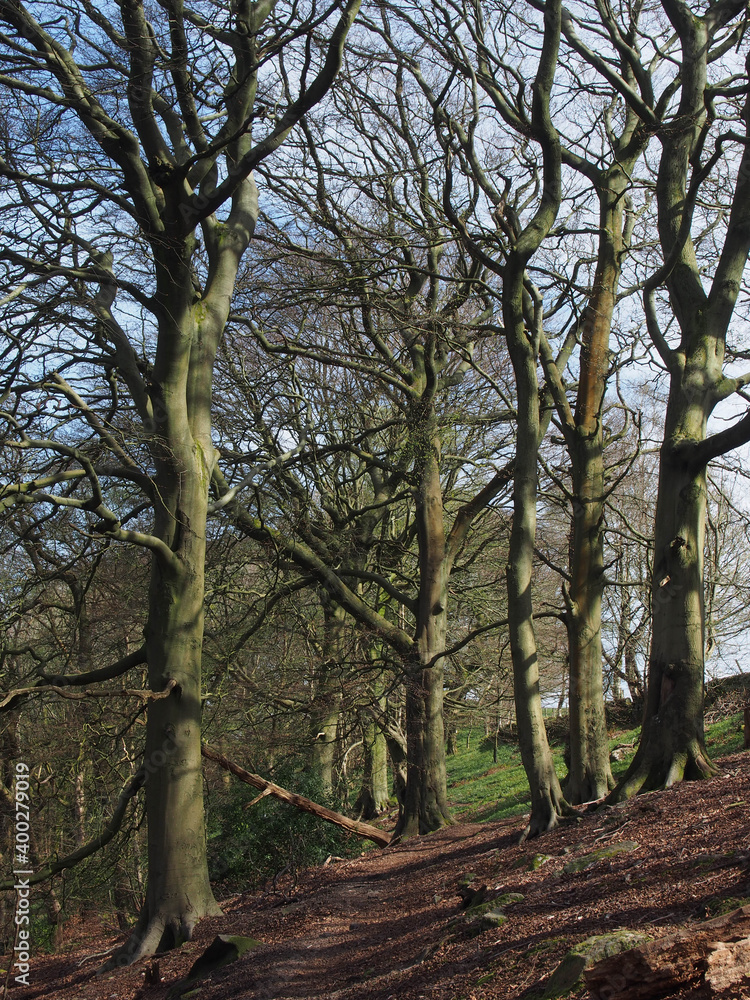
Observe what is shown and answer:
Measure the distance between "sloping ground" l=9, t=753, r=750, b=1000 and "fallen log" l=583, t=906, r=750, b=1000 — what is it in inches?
22.9

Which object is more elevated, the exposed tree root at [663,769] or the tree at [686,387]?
the tree at [686,387]

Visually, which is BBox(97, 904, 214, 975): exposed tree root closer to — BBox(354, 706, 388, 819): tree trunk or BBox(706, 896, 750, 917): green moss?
BBox(706, 896, 750, 917): green moss

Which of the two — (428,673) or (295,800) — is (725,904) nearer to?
(295,800)

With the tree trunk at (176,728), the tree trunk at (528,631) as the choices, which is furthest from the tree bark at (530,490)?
the tree trunk at (176,728)

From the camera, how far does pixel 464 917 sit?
4.86m

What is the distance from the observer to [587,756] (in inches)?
346

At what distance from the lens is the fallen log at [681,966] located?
8.15ft

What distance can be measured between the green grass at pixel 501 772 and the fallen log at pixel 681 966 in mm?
8502

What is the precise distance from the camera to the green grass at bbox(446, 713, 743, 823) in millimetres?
12273

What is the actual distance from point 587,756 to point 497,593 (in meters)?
7.08

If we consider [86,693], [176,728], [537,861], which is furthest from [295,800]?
[537,861]

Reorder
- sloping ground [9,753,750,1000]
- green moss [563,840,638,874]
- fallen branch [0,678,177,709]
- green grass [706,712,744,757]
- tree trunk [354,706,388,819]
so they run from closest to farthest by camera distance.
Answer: sloping ground [9,753,750,1000]
green moss [563,840,638,874]
fallen branch [0,678,177,709]
green grass [706,712,744,757]
tree trunk [354,706,388,819]

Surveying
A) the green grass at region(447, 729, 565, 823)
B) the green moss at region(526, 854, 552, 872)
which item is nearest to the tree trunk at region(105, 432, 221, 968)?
the green moss at region(526, 854, 552, 872)

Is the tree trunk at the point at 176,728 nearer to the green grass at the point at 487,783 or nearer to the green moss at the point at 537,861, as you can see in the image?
the green moss at the point at 537,861
